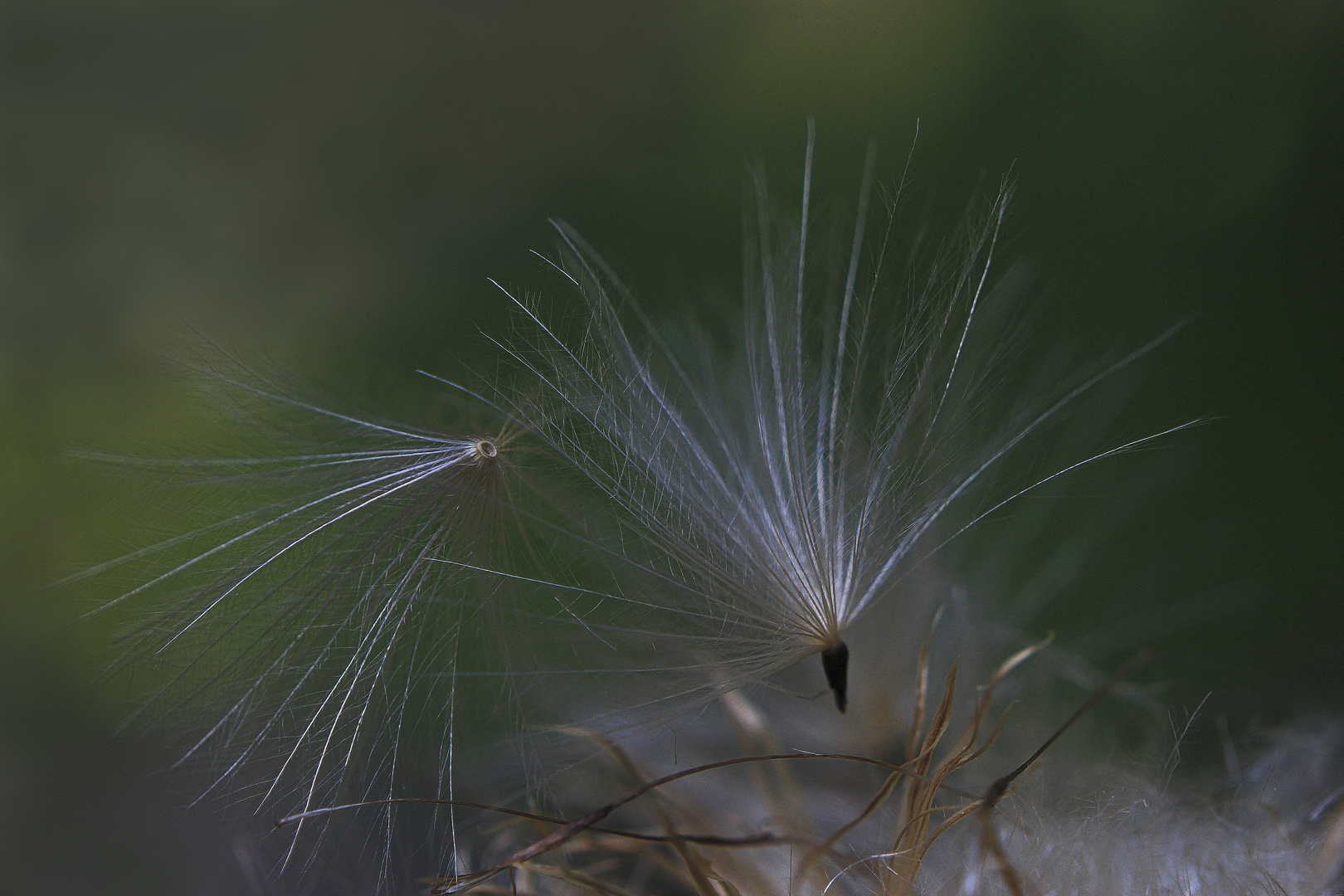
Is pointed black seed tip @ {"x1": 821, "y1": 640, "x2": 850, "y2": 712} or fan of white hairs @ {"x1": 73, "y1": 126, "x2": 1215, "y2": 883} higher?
fan of white hairs @ {"x1": 73, "y1": 126, "x2": 1215, "y2": 883}

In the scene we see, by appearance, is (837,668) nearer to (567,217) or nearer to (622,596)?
(622,596)

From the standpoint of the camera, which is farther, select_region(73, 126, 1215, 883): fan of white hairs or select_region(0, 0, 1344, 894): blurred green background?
select_region(0, 0, 1344, 894): blurred green background

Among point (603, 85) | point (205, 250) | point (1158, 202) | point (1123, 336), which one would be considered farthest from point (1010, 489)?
point (205, 250)

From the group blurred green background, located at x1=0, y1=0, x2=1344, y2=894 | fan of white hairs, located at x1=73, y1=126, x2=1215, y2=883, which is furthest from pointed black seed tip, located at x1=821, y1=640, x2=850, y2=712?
blurred green background, located at x1=0, y1=0, x2=1344, y2=894

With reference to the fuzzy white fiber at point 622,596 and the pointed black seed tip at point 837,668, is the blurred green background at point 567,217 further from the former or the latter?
the pointed black seed tip at point 837,668

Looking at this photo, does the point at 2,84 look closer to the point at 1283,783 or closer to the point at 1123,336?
the point at 1123,336

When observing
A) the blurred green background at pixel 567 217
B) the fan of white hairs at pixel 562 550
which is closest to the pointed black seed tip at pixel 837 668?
the fan of white hairs at pixel 562 550

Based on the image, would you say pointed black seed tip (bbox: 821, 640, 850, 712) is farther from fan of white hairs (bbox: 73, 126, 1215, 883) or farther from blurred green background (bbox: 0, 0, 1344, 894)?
blurred green background (bbox: 0, 0, 1344, 894)
